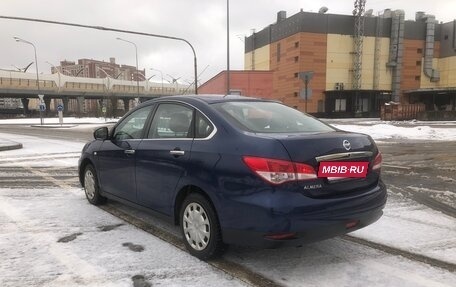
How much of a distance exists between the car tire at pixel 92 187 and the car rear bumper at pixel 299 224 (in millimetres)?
2972

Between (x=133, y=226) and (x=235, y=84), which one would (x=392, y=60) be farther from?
(x=133, y=226)

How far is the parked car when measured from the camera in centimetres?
357

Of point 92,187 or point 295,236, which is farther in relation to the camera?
point 92,187

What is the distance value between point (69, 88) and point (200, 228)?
9009cm

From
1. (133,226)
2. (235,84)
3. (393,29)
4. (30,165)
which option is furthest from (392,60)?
(133,226)

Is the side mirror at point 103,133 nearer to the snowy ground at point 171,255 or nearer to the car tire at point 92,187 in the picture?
the car tire at point 92,187

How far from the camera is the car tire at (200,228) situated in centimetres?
400

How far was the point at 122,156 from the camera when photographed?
5.38 metres

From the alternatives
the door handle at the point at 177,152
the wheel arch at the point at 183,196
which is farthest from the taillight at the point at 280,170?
the door handle at the point at 177,152

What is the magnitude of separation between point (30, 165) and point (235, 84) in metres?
33.7

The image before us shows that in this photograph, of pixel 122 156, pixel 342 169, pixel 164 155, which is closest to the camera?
pixel 342 169

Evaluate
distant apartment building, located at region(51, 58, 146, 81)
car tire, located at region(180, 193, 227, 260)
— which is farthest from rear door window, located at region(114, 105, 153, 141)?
distant apartment building, located at region(51, 58, 146, 81)

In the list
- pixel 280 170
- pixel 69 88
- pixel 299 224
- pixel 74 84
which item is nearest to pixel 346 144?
pixel 280 170

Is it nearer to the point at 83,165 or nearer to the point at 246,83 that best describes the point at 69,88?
the point at 246,83
